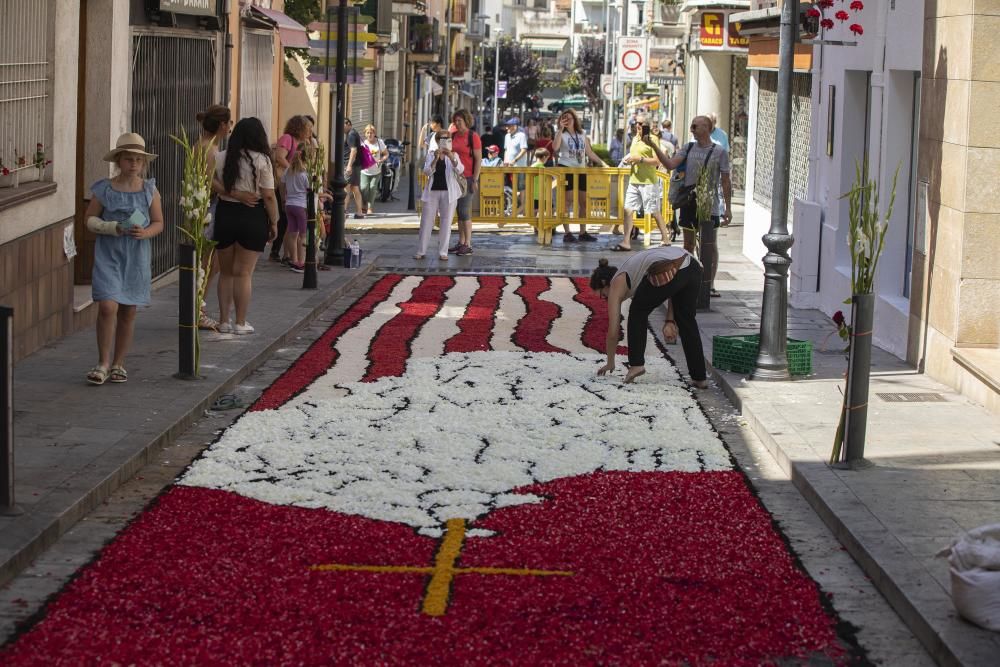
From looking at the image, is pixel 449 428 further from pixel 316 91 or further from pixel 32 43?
pixel 316 91

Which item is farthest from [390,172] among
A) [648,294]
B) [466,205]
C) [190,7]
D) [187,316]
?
[187,316]

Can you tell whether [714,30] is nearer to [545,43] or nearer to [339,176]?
[339,176]

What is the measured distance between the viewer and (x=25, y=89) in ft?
42.6

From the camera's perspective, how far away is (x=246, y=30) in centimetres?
2345

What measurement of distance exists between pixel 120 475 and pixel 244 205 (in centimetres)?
515

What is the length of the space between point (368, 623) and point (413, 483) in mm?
2530

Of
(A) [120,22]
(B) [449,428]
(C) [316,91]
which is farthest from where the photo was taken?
(C) [316,91]

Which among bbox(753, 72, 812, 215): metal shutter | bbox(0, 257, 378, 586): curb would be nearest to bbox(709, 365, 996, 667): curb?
bbox(0, 257, 378, 586): curb

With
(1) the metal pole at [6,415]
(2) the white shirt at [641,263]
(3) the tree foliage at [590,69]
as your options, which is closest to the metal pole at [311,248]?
(2) the white shirt at [641,263]

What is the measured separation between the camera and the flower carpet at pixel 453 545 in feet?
20.6

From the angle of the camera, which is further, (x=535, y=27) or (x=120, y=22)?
(x=535, y=27)

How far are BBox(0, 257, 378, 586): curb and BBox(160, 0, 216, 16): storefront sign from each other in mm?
4325

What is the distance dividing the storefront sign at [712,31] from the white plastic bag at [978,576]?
25384mm

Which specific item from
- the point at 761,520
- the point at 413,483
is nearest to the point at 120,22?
the point at 413,483
